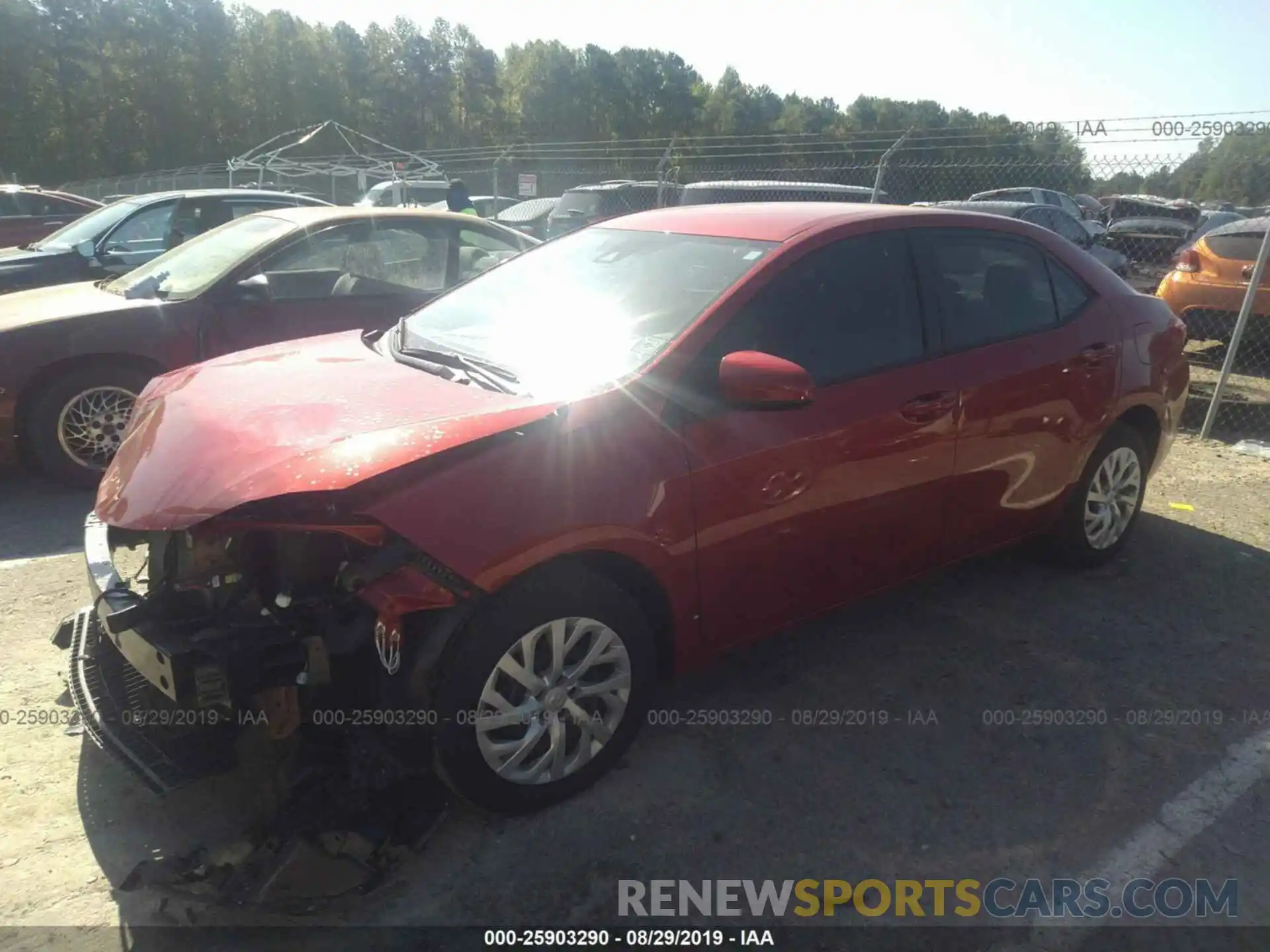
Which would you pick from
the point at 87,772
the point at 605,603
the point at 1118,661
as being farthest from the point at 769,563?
the point at 87,772

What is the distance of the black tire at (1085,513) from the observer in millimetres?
4246

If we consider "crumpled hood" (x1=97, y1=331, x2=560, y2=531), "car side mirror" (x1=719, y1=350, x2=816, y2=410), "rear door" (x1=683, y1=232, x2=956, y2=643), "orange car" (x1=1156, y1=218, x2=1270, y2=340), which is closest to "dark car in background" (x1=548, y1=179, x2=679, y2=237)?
"orange car" (x1=1156, y1=218, x2=1270, y2=340)

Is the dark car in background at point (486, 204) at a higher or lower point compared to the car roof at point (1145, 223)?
higher

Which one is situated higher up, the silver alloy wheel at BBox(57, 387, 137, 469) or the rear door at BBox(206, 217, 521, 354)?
the rear door at BBox(206, 217, 521, 354)

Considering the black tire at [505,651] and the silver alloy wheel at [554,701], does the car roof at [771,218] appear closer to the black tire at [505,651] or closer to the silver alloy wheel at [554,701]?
the black tire at [505,651]

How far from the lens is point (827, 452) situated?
307 cm

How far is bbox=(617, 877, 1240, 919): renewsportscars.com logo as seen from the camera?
244cm

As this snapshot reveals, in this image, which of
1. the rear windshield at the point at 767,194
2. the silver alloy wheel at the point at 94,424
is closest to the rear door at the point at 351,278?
the silver alloy wheel at the point at 94,424

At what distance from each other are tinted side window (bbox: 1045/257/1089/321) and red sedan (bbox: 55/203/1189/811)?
0.14ft

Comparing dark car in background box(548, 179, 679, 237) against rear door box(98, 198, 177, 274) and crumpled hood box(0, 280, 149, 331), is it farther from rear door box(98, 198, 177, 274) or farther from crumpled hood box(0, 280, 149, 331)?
crumpled hood box(0, 280, 149, 331)

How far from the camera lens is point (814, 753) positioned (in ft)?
10.1

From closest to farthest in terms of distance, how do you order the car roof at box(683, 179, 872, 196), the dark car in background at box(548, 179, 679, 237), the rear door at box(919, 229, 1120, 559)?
the rear door at box(919, 229, 1120, 559) < the car roof at box(683, 179, 872, 196) < the dark car in background at box(548, 179, 679, 237)

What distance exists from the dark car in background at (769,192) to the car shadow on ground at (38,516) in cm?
696

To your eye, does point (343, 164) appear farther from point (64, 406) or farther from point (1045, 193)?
point (1045, 193)
